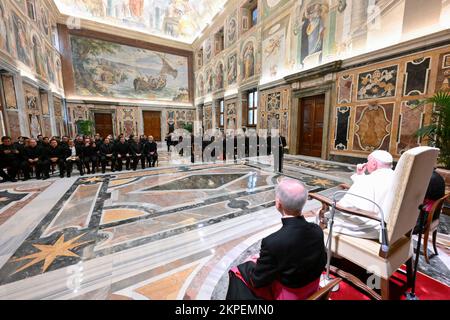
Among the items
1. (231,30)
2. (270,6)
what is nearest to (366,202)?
(270,6)

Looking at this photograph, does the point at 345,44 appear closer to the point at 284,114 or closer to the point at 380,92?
the point at 380,92

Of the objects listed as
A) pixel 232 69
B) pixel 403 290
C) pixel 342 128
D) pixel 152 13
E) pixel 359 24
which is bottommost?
pixel 403 290

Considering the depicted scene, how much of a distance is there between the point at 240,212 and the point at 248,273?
2227 millimetres

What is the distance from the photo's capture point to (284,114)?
9.83 m

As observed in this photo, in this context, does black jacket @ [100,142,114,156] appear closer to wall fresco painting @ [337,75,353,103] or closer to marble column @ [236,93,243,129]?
wall fresco painting @ [337,75,353,103]

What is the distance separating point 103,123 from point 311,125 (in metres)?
15.8

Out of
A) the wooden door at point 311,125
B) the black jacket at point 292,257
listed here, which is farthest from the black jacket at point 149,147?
the black jacket at point 292,257

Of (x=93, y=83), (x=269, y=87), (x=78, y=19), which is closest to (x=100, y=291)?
(x=269, y=87)

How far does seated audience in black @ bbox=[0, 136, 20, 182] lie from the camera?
537cm

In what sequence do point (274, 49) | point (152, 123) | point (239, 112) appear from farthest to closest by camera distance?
point (152, 123) < point (239, 112) < point (274, 49)

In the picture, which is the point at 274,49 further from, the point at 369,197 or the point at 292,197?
the point at 292,197

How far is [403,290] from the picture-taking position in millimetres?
1758

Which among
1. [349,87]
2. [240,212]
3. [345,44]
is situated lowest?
[240,212]

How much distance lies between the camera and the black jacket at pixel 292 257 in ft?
3.28
